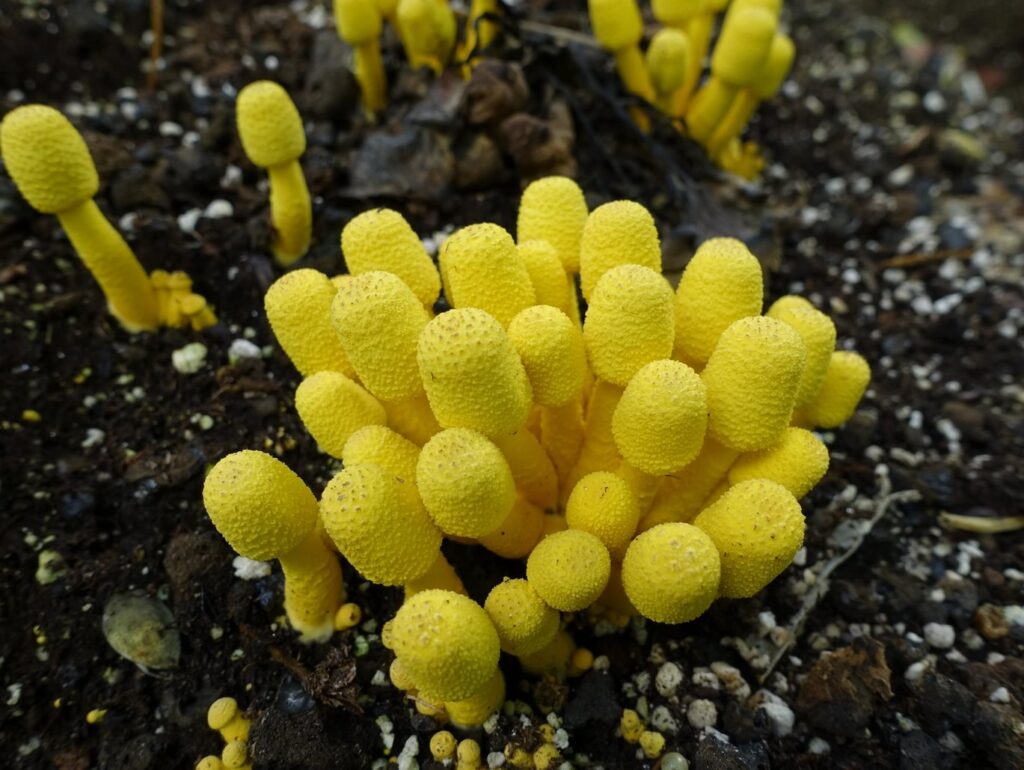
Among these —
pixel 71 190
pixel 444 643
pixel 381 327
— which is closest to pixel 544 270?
pixel 381 327

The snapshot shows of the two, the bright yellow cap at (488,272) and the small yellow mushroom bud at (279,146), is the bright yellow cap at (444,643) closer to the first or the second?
the bright yellow cap at (488,272)

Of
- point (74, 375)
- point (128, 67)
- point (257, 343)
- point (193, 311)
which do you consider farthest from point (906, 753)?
point (128, 67)

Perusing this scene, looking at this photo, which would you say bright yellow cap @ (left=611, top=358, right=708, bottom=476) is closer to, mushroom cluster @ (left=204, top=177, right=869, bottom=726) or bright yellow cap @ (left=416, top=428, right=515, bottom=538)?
mushroom cluster @ (left=204, top=177, right=869, bottom=726)

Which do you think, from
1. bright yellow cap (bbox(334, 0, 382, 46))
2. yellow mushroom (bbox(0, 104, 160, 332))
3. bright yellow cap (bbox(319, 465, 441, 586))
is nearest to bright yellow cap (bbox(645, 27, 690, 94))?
bright yellow cap (bbox(334, 0, 382, 46))

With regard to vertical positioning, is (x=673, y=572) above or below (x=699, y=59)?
below

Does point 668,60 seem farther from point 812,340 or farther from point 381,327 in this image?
point 381,327
